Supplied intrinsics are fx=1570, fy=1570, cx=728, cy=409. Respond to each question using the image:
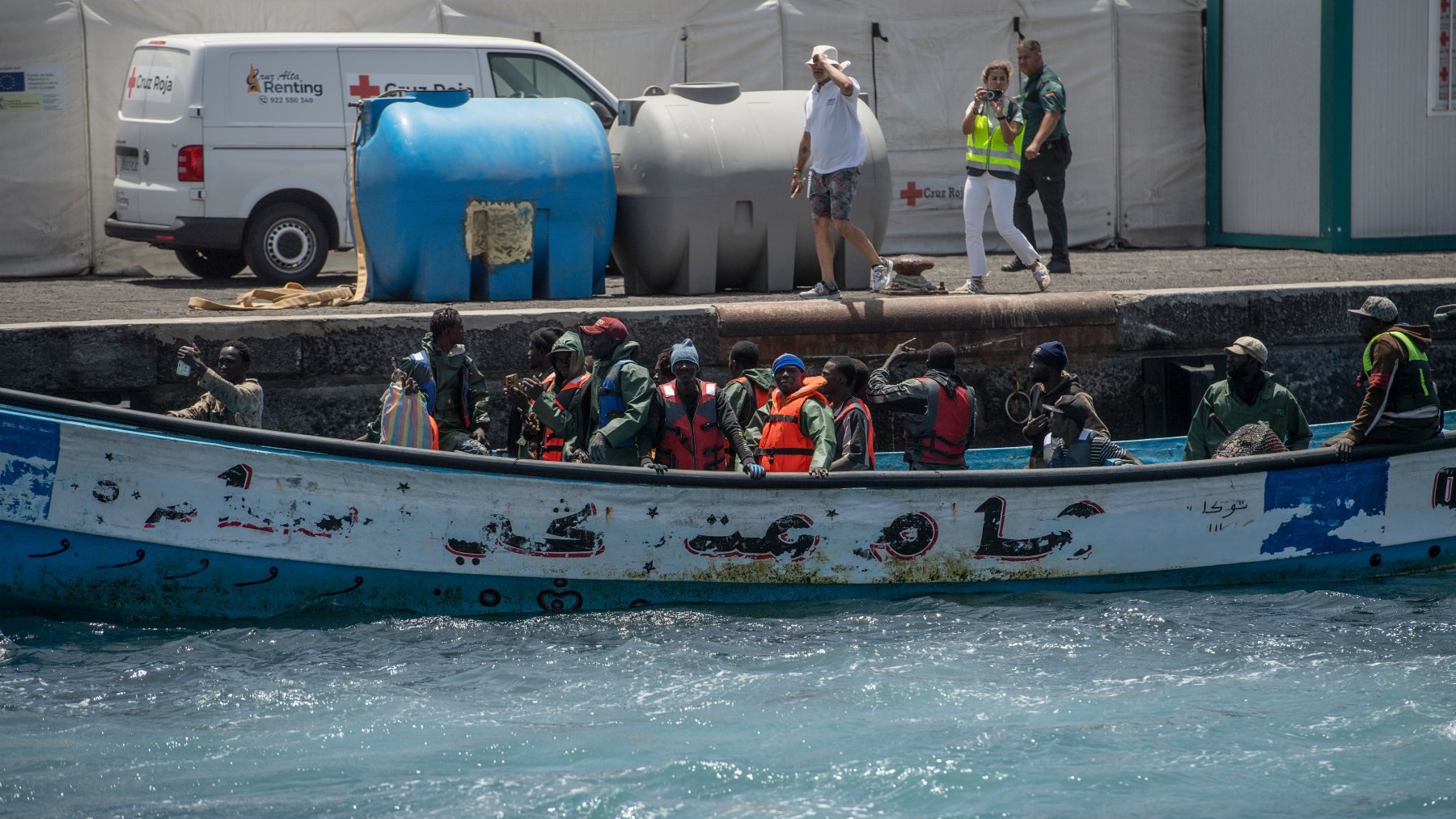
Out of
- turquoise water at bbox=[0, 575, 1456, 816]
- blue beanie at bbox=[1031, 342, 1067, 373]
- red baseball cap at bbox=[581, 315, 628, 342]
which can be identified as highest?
red baseball cap at bbox=[581, 315, 628, 342]

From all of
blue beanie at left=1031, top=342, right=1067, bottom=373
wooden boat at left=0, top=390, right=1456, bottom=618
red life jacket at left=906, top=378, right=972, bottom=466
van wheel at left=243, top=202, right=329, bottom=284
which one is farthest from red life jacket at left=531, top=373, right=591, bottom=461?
van wheel at left=243, top=202, right=329, bottom=284

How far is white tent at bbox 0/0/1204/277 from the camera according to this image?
44.1 feet

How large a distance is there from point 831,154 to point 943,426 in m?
2.61

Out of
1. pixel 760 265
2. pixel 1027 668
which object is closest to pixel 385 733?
pixel 1027 668

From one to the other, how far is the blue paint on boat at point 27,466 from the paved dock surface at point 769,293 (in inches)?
85.7

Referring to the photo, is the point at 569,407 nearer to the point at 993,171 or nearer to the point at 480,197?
the point at 480,197

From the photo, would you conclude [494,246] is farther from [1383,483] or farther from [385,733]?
[1383,483]

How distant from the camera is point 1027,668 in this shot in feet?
22.0

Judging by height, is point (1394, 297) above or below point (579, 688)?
above

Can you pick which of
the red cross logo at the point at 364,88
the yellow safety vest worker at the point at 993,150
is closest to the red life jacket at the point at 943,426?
the yellow safety vest worker at the point at 993,150

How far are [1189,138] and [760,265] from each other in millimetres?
6662

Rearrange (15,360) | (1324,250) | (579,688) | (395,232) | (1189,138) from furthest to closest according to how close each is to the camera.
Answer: (1189,138), (1324,250), (395,232), (15,360), (579,688)

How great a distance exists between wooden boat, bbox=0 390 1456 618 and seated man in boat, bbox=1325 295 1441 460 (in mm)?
96

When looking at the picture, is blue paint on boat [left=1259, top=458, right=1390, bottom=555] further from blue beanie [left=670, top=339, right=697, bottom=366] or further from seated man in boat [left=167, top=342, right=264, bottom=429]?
seated man in boat [left=167, top=342, right=264, bottom=429]
